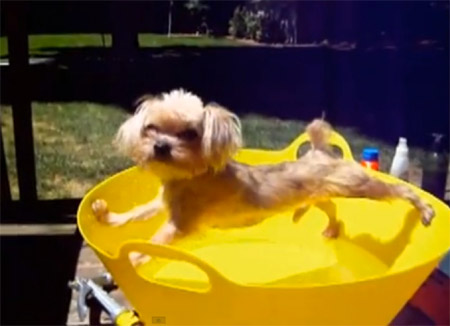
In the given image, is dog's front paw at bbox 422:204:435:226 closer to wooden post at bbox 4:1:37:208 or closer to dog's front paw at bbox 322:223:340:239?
dog's front paw at bbox 322:223:340:239

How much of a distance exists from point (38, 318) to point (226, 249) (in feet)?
3.91

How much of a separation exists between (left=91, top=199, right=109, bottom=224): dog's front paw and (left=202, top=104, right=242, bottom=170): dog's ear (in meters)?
0.12

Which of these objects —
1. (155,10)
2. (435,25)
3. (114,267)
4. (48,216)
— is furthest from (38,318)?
(114,267)

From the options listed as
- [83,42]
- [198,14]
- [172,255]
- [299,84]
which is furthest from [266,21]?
A: [172,255]

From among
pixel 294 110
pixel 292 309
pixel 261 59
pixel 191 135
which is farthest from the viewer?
pixel 294 110

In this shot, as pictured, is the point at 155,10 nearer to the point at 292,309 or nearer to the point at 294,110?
the point at 294,110

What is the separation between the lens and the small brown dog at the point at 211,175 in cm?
81

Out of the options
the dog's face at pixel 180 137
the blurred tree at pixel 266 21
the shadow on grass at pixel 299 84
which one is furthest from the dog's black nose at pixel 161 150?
the shadow on grass at pixel 299 84

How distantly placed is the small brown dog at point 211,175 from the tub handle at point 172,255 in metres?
0.20

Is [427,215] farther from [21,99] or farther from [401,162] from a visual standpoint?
[21,99]

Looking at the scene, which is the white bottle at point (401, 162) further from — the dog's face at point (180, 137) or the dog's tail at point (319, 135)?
the dog's face at point (180, 137)

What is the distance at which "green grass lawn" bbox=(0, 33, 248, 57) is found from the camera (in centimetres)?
168

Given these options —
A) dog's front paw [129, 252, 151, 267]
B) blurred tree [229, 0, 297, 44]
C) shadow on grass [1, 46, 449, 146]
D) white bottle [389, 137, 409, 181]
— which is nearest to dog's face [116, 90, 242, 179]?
dog's front paw [129, 252, 151, 267]

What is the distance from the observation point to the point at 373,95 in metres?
2.18
